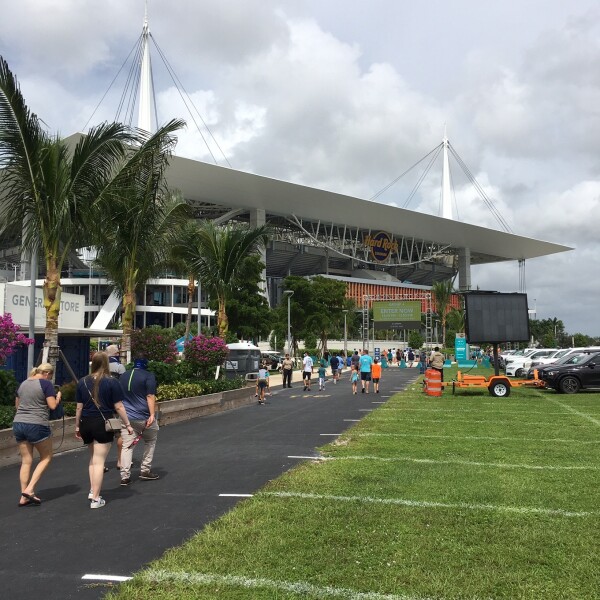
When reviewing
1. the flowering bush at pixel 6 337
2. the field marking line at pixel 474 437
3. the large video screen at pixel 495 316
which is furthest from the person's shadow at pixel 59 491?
the large video screen at pixel 495 316

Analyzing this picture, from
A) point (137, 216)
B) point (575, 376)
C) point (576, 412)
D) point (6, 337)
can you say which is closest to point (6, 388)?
point (6, 337)

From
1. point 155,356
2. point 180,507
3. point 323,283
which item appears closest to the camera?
point 180,507

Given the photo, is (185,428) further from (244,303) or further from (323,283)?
(323,283)

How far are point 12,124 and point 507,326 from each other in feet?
51.3

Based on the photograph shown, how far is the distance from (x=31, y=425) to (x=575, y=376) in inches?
739

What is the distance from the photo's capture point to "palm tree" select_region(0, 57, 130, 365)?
11.2m

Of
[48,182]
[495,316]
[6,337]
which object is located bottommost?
[6,337]

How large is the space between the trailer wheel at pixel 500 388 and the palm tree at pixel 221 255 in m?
9.65

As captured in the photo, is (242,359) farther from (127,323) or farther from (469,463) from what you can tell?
(469,463)

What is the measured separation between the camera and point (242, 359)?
2875 cm

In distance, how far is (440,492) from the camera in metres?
6.65

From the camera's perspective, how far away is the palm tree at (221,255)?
22.8 meters

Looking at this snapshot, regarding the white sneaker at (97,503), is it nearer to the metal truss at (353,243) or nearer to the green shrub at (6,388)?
the green shrub at (6,388)

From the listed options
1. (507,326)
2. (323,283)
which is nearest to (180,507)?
(507,326)
